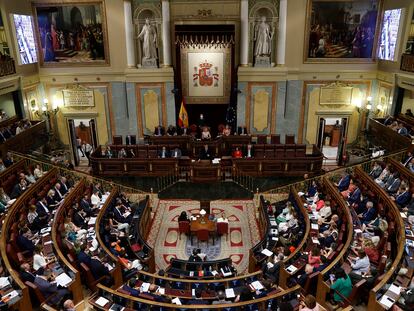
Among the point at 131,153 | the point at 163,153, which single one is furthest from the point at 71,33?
the point at 163,153

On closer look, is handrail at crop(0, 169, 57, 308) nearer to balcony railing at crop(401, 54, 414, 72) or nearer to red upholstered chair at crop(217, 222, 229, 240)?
red upholstered chair at crop(217, 222, 229, 240)

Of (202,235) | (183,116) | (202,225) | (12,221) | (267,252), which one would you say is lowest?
(202,235)

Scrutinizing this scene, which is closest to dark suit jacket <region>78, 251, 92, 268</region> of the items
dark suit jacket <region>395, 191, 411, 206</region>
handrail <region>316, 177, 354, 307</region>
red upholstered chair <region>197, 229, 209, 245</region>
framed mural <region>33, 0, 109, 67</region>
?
red upholstered chair <region>197, 229, 209, 245</region>

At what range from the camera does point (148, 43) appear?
16.6 m

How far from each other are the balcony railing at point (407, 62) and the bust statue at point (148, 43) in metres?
10.1

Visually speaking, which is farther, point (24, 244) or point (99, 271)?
point (24, 244)

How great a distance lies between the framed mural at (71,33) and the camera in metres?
16.5

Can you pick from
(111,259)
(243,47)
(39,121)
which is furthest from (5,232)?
(243,47)

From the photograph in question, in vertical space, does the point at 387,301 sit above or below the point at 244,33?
below

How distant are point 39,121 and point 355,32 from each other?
1407 centimetres

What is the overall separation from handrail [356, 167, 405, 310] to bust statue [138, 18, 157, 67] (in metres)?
9.81

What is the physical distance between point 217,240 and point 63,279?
15.9 feet

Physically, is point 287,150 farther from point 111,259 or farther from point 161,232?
point 111,259

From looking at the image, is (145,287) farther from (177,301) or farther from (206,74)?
(206,74)
